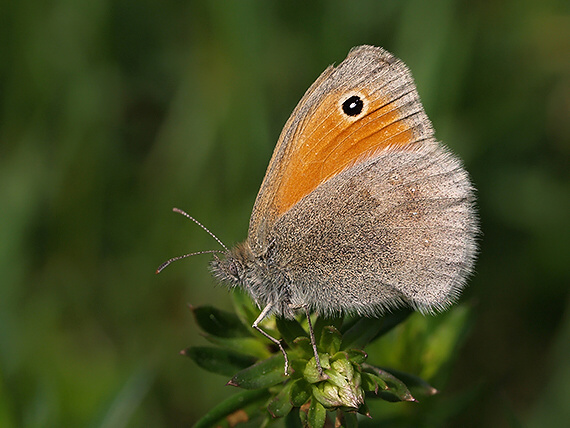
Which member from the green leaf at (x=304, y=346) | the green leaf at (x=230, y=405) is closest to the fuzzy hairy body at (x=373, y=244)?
the green leaf at (x=304, y=346)

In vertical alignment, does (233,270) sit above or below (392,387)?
above

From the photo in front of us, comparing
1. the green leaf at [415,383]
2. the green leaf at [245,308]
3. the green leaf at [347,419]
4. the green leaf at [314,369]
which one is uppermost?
the green leaf at [245,308]

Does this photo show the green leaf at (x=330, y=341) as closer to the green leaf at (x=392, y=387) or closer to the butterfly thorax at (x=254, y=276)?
the green leaf at (x=392, y=387)

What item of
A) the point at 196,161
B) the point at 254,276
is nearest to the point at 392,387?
the point at 254,276

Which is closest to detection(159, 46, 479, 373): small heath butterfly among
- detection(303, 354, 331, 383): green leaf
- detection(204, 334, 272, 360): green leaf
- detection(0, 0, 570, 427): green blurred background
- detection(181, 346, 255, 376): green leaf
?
detection(204, 334, 272, 360): green leaf

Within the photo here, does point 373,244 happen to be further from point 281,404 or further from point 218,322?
point 281,404

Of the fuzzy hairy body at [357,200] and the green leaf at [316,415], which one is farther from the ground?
the fuzzy hairy body at [357,200]

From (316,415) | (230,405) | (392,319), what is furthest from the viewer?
(392,319)
